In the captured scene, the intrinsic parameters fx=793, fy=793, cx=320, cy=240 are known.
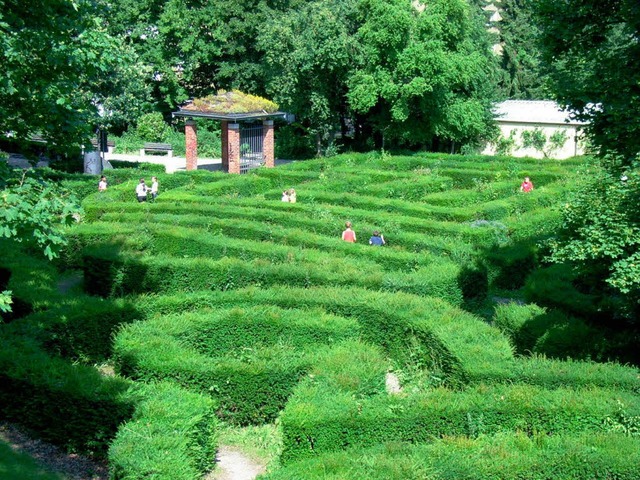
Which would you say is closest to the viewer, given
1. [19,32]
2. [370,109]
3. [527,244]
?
[19,32]

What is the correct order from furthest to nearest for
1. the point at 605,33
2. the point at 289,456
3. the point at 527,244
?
the point at 527,244, the point at 605,33, the point at 289,456

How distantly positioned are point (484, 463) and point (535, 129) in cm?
3883

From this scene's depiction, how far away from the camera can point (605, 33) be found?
1349cm

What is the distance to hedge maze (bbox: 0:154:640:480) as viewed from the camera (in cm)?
982

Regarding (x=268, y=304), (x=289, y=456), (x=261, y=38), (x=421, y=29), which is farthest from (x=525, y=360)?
(x=261, y=38)

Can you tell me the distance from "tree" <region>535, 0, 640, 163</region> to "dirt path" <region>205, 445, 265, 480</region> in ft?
24.8

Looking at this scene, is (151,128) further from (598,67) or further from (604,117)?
(604,117)

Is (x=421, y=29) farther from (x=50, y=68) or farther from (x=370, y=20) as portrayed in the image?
(x=50, y=68)

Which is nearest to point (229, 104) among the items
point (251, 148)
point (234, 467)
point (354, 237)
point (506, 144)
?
point (251, 148)

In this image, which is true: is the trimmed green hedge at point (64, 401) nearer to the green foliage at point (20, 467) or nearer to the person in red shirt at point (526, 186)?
the green foliage at point (20, 467)

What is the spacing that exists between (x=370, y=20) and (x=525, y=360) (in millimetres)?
30417

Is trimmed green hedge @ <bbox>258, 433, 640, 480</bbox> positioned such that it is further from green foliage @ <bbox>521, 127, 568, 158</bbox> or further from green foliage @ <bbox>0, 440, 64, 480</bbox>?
green foliage @ <bbox>521, 127, 568, 158</bbox>

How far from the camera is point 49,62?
1199cm

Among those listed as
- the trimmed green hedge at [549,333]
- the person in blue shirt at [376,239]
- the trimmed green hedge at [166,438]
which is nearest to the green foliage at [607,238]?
the trimmed green hedge at [549,333]
